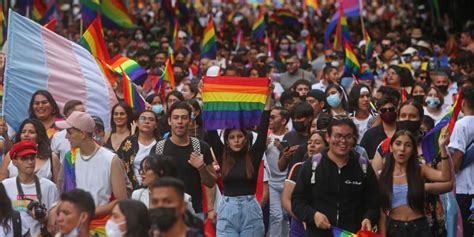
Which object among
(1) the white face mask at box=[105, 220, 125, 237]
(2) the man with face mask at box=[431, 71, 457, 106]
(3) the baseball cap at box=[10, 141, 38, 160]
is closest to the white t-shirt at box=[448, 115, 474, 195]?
(3) the baseball cap at box=[10, 141, 38, 160]

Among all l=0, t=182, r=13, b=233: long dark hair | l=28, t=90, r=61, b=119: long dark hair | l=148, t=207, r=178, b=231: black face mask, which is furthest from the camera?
l=28, t=90, r=61, b=119: long dark hair

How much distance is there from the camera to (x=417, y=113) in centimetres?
1202

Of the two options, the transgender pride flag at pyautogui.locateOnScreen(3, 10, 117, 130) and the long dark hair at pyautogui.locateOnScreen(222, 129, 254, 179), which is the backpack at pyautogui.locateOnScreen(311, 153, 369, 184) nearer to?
the long dark hair at pyautogui.locateOnScreen(222, 129, 254, 179)

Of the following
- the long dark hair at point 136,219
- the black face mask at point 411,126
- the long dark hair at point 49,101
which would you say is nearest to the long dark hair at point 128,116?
the long dark hair at point 49,101

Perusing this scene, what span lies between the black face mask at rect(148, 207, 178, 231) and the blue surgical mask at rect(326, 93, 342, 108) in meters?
6.60

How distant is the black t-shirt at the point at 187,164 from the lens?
1159 cm

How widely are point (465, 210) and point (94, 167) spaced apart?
3504 millimetres

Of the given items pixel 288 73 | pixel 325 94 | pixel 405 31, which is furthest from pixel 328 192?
pixel 405 31

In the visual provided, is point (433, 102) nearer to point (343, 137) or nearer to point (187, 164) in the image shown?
point (187, 164)

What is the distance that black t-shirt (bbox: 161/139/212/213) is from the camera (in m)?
11.6

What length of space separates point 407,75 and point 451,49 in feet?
25.8

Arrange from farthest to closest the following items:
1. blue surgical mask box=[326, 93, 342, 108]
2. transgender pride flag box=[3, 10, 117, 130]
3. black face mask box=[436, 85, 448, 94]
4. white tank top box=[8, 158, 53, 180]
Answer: black face mask box=[436, 85, 448, 94] → blue surgical mask box=[326, 93, 342, 108] → transgender pride flag box=[3, 10, 117, 130] → white tank top box=[8, 158, 53, 180]

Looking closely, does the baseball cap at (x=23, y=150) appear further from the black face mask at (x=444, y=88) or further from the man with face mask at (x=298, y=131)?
the black face mask at (x=444, y=88)

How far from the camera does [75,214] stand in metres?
8.60
